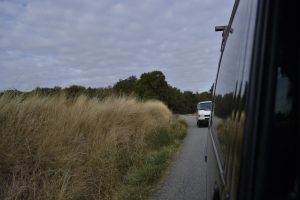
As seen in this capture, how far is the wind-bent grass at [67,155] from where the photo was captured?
6.20 meters

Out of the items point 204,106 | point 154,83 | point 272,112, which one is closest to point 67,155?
Result: point 272,112

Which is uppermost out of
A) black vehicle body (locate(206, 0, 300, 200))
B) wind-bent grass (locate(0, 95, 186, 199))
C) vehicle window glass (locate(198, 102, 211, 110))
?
vehicle window glass (locate(198, 102, 211, 110))

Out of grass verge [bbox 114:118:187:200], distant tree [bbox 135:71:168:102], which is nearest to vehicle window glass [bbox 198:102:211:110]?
grass verge [bbox 114:118:187:200]

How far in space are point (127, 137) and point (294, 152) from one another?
33.5 feet

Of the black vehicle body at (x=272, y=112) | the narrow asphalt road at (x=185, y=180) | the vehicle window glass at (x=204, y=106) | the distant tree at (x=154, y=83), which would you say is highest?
the distant tree at (x=154, y=83)

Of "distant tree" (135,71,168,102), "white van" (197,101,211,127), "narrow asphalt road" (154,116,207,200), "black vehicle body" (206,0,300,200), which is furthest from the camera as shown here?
"distant tree" (135,71,168,102)

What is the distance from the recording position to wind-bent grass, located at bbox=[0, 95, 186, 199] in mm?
6203

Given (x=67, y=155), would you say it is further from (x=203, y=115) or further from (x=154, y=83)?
(x=154, y=83)

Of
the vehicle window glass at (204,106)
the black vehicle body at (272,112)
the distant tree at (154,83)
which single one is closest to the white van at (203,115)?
the vehicle window glass at (204,106)

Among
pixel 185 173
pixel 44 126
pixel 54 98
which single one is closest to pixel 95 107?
pixel 54 98

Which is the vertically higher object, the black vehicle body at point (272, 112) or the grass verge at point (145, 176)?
the black vehicle body at point (272, 112)

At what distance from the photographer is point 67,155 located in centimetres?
734

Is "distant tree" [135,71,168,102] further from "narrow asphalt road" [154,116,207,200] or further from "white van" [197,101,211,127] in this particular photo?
"narrow asphalt road" [154,116,207,200]

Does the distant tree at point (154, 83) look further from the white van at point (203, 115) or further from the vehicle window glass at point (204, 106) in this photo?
the white van at point (203, 115)
